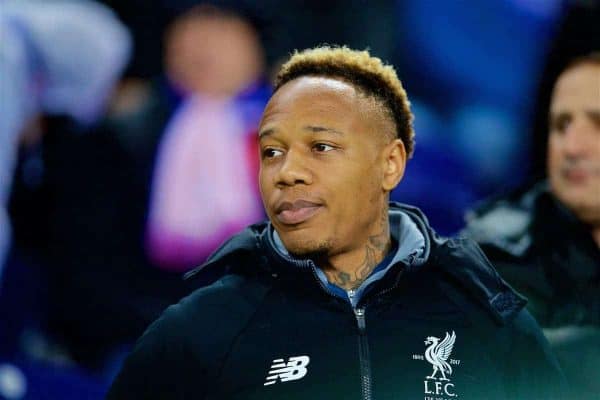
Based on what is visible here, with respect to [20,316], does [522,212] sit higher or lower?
higher

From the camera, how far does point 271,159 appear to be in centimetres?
182

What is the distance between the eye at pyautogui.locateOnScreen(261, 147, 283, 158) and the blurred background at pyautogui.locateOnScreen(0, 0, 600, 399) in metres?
1.22

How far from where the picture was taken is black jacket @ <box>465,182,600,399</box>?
→ 2.26 m

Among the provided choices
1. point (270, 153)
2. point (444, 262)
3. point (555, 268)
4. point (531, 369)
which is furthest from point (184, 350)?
point (555, 268)

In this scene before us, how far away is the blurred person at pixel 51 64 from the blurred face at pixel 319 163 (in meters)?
1.55

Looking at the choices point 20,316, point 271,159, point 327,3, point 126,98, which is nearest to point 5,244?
Result: point 20,316

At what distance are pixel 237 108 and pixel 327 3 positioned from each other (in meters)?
0.45

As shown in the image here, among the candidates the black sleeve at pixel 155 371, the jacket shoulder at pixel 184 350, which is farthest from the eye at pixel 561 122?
the black sleeve at pixel 155 371

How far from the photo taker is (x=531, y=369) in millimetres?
1807

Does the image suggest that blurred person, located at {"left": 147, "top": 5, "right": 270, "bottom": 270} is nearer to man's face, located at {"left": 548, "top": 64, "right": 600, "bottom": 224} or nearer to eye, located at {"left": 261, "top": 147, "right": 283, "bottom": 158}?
man's face, located at {"left": 548, "top": 64, "right": 600, "bottom": 224}

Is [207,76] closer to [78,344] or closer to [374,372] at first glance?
[78,344]

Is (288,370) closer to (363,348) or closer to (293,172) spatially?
(363,348)

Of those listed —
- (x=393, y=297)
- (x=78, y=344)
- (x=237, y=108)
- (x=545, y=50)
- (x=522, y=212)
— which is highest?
(x=545, y=50)

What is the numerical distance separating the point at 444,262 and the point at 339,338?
0.27 metres
